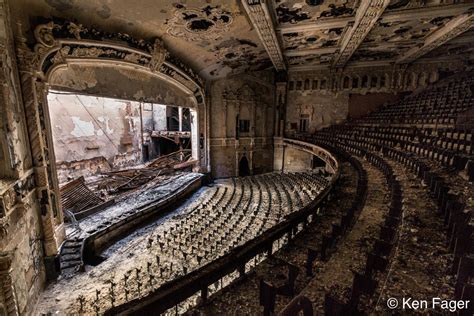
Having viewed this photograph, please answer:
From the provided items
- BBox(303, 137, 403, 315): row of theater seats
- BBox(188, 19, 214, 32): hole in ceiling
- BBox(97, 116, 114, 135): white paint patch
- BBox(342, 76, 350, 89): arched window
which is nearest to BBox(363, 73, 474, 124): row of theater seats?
BBox(342, 76, 350, 89): arched window

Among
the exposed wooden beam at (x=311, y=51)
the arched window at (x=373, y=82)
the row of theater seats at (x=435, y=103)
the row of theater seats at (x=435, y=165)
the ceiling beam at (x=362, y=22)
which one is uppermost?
the exposed wooden beam at (x=311, y=51)

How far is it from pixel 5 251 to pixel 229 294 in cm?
277

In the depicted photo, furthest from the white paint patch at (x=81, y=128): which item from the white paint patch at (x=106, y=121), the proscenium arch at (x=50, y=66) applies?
the proscenium arch at (x=50, y=66)

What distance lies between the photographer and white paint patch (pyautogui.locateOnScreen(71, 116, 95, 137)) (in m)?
11.2

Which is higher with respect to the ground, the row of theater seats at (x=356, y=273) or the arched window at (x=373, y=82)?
the arched window at (x=373, y=82)

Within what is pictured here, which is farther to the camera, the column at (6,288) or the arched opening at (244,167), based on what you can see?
the arched opening at (244,167)

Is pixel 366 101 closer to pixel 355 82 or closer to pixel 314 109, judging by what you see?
pixel 355 82

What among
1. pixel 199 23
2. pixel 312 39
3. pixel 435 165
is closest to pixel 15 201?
pixel 199 23

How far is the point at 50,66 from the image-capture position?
3.81 m

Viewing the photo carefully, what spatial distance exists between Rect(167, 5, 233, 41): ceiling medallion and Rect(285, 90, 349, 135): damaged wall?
6923 millimetres

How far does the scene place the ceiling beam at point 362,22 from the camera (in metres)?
4.50

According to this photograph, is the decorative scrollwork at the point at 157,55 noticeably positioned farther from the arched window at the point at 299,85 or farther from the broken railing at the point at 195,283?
the arched window at the point at 299,85

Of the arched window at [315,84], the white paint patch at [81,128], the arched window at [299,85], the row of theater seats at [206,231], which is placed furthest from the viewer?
the arched window at [299,85]

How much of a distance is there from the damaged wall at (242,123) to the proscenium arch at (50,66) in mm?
5153
